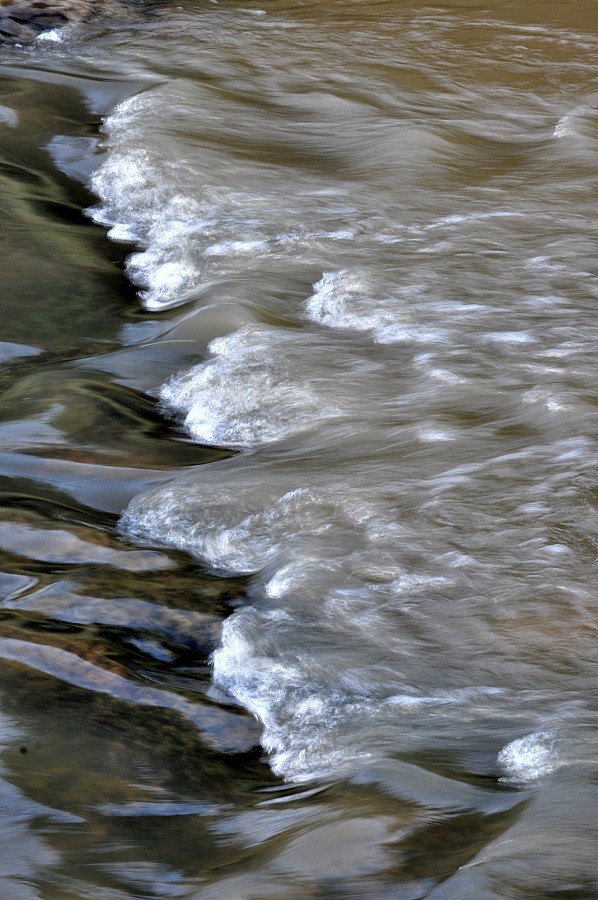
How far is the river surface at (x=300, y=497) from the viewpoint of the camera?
2.07 metres

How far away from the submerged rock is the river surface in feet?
6.59

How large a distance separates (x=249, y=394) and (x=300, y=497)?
0.85m

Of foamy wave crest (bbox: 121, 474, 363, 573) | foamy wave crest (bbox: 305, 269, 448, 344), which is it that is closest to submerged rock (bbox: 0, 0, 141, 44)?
foamy wave crest (bbox: 305, 269, 448, 344)

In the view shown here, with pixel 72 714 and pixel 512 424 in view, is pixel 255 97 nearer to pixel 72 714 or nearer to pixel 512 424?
pixel 512 424

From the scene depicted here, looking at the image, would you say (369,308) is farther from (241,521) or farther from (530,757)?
(530,757)

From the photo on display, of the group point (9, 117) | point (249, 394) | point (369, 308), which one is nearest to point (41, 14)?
point (9, 117)

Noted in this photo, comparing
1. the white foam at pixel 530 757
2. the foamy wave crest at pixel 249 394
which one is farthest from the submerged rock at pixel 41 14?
the white foam at pixel 530 757

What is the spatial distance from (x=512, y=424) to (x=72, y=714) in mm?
1986

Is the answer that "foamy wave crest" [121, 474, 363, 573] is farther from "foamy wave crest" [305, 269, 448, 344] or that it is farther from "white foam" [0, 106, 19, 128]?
"white foam" [0, 106, 19, 128]

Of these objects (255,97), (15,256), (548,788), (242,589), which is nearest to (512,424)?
(242,589)

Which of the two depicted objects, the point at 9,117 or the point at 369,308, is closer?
the point at 369,308

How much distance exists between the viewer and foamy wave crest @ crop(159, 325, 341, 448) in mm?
4016

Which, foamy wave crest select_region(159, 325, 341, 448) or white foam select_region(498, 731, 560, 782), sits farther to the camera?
foamy wave crest select_region(159, 325, 341, 448)

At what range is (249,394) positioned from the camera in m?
4.21
